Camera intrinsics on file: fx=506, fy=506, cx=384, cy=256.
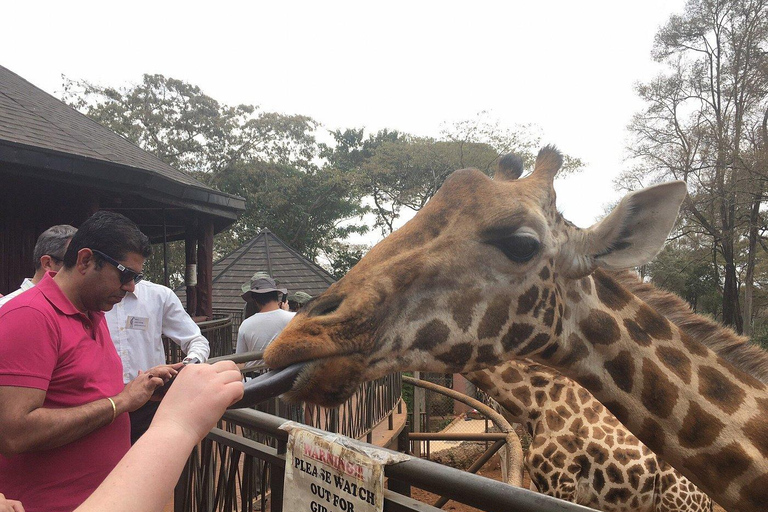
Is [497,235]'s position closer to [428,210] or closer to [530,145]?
[428,210]

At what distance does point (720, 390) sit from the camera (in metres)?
2.21

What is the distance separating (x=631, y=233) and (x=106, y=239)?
7.47 feet

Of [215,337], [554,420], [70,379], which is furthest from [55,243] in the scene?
[215,337]

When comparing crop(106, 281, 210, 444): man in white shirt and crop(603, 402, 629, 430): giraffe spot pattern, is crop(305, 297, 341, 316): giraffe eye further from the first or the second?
crop(106, 281, 210, 444): man in white shirt

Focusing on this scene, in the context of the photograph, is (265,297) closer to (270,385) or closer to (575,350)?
(575,350)

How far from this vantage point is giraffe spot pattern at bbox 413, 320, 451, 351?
2.02 m

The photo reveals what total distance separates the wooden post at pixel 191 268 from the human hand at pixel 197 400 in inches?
379

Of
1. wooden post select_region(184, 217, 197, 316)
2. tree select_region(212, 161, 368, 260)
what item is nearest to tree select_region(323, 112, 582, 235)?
tree select_region(212, 161, 368, 260)

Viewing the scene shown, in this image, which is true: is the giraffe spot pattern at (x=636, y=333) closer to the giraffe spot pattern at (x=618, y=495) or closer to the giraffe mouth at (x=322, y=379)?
the giraffe mouth at (x=322, y=379)

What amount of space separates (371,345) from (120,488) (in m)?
0.98

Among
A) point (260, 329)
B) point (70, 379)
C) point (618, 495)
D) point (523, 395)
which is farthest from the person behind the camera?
point (260, 329)

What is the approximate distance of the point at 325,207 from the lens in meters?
31.0

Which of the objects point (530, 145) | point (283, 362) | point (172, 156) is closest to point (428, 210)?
point (283, 362)

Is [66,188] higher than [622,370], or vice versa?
[66,188]
